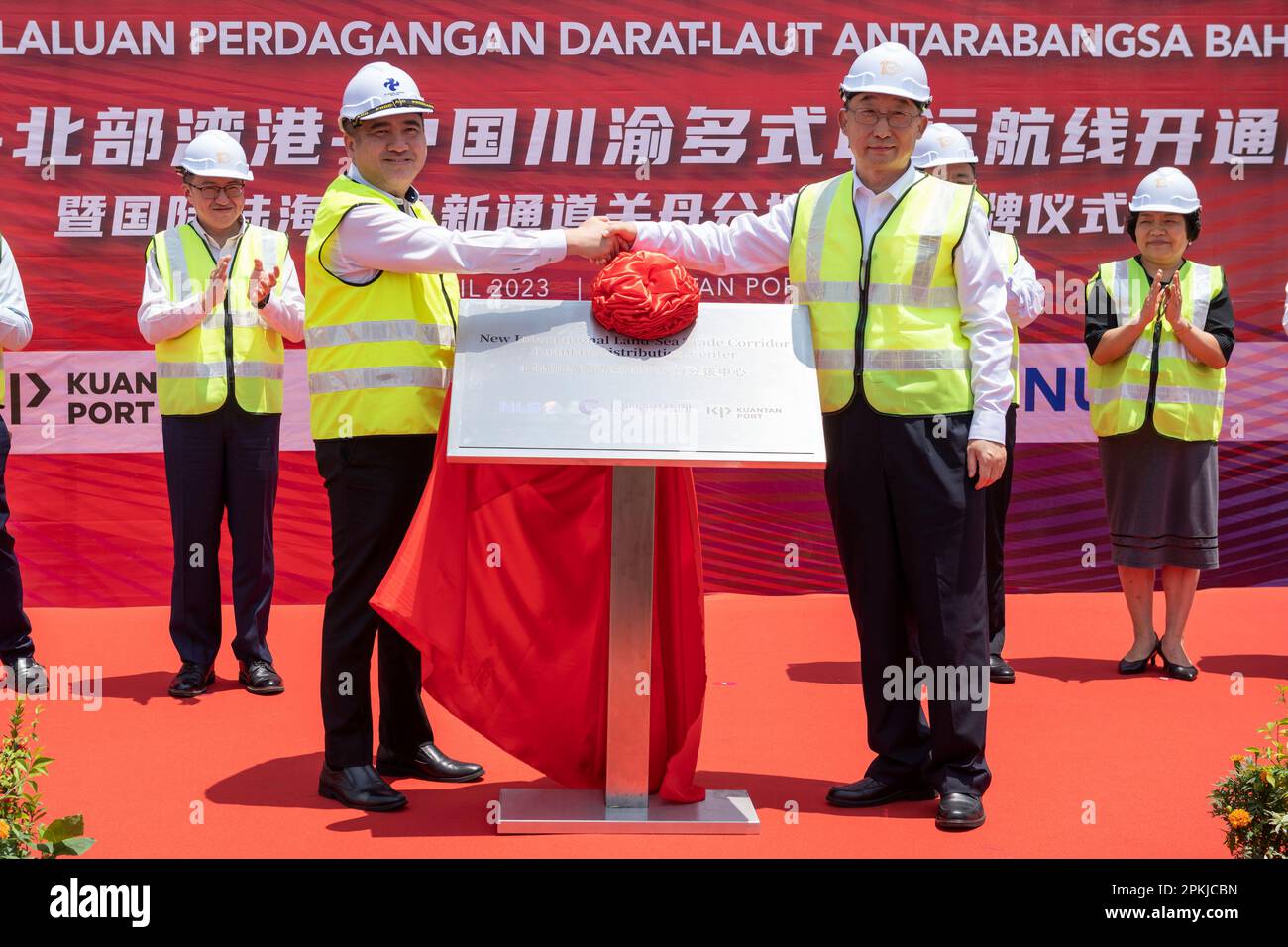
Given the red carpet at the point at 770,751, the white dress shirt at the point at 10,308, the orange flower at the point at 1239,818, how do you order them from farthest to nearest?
the white dress shirt at the point at 10,308 → the red carpet at the point at 770,751 → the orange flower at the point at 1239,818

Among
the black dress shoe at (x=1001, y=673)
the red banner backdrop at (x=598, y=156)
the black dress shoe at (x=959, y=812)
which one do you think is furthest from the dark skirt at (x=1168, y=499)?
the black dress shoe at (x=959, y=812)

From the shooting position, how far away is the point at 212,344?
5.75 m

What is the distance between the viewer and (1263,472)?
7387 mm

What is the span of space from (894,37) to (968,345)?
3.43 metres

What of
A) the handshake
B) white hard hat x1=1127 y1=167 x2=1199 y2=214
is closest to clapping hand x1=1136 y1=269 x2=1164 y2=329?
white hard hat x1=1127 y1=167 x2=1199 y2=214

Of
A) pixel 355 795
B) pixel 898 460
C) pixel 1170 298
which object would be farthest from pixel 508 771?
pixel 1170 298

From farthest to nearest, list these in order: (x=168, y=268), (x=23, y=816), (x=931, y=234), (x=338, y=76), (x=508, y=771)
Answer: (x=338, y=76) < (x=168, y=268) < (x=508, y=771) < (x=931, y=234) < (x=23, y=816)

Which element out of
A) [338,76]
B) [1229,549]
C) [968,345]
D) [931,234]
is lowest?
[1229,549]

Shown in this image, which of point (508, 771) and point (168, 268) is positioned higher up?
point (168, 268)

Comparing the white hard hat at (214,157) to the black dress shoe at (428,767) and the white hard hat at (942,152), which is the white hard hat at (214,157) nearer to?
the black dress shoe at (428,767)

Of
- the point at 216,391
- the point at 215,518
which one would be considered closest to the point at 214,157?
the point at 216,391

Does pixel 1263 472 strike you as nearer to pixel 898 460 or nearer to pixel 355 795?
pixel 898 460

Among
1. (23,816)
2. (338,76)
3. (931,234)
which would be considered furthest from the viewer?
(338,76)

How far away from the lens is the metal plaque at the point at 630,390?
3717 mm
